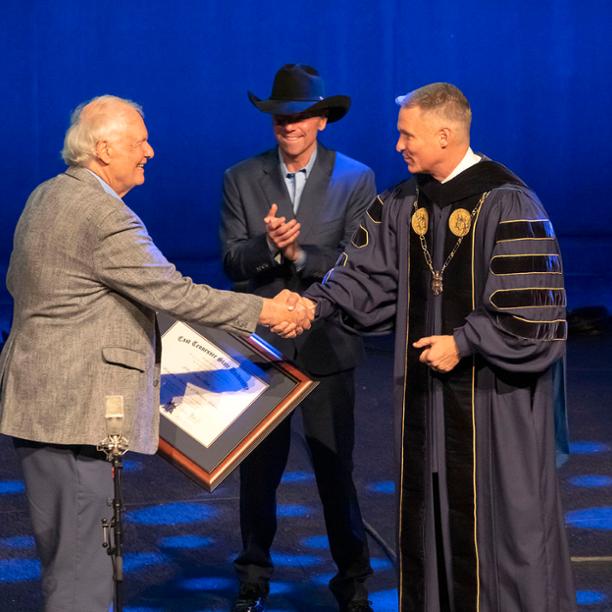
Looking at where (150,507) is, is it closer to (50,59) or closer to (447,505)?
(447,505)

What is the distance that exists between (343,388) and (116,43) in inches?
217

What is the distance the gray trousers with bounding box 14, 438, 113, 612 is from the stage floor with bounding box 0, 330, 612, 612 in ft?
3.18

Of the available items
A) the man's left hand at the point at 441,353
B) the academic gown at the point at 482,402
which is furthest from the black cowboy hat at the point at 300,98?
the man's left hand at the point at 441,353

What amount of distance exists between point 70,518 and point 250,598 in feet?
3.74

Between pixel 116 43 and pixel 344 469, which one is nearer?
pixel 344 469

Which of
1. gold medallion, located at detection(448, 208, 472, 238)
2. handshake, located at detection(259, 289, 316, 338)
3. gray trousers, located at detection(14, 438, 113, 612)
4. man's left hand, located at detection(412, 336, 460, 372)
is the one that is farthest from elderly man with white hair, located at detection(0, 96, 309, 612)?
gold medallion, located at detection(448, 208, 472, 238)

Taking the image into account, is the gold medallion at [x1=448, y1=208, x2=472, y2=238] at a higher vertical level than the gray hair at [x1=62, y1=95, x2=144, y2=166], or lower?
lower

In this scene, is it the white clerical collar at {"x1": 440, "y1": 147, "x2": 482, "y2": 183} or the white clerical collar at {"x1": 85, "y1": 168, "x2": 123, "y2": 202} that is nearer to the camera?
the white clerical collar at {"x1": 85, "y1": 168, "x2": 123, "y2": 202}

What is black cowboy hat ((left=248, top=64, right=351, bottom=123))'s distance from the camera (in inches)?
167

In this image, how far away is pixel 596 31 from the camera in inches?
379

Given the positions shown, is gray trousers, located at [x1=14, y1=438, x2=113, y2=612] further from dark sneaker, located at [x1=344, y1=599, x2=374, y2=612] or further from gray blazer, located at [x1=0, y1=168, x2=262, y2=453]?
dark sneaker, located at [x1=344, y1=599, x2=374, y2=612]

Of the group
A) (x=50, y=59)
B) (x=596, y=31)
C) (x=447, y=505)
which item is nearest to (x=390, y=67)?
(x=596, y=31)

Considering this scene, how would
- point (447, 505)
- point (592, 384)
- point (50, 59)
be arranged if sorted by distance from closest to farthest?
point (447, 505) < point (592, 384) < point (50, 59)

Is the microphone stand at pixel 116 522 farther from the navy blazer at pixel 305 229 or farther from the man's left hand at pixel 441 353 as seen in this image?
the navy blazer at pixel 305 229
